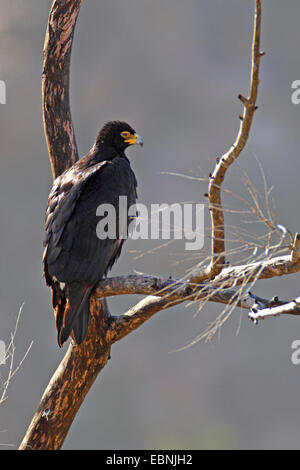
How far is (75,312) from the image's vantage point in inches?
99.2

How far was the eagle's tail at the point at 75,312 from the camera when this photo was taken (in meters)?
2.50

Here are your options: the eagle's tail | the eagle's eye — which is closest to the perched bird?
the eagle's tail

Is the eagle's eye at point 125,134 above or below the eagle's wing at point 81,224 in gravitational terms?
above

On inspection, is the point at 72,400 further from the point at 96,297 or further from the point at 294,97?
the point at 294,97

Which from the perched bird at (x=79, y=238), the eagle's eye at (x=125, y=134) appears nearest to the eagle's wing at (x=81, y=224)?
the perched bird at (x=79, y=238)

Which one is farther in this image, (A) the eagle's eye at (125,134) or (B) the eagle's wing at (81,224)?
(A) the eagle's eye at (125,134)

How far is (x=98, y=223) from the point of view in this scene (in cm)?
264

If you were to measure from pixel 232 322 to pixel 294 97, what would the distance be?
1493mm

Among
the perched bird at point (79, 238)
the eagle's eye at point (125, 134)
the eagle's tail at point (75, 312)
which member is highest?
the eagle's eye at point (125, 134)

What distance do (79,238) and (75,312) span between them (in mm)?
279

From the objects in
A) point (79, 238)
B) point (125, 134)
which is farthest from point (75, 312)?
point (125, 134)

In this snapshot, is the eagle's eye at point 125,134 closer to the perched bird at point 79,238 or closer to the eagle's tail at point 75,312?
the perched bird at point 79,238

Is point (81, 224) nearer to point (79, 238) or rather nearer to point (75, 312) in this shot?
point (79, 238)
